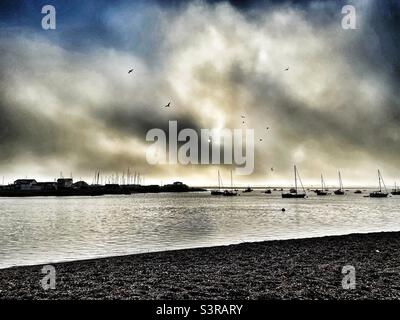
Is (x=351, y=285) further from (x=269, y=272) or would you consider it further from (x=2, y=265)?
(x=2, y=265)

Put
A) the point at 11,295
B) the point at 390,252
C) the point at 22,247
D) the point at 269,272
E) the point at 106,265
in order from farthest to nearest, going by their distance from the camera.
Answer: the point at 22,247
the point at 390,252
the point at 106,265
the point at 269,272
the point at 11,295

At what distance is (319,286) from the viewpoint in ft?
41.4

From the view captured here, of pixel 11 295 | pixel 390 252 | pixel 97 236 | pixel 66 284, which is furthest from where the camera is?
pixel 97 236

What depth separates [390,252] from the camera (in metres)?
19.7

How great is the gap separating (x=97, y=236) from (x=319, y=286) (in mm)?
30253

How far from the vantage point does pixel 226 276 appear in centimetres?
1448

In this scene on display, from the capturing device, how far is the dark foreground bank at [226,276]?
1184cm

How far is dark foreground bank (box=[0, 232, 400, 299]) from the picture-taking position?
11.8 m
